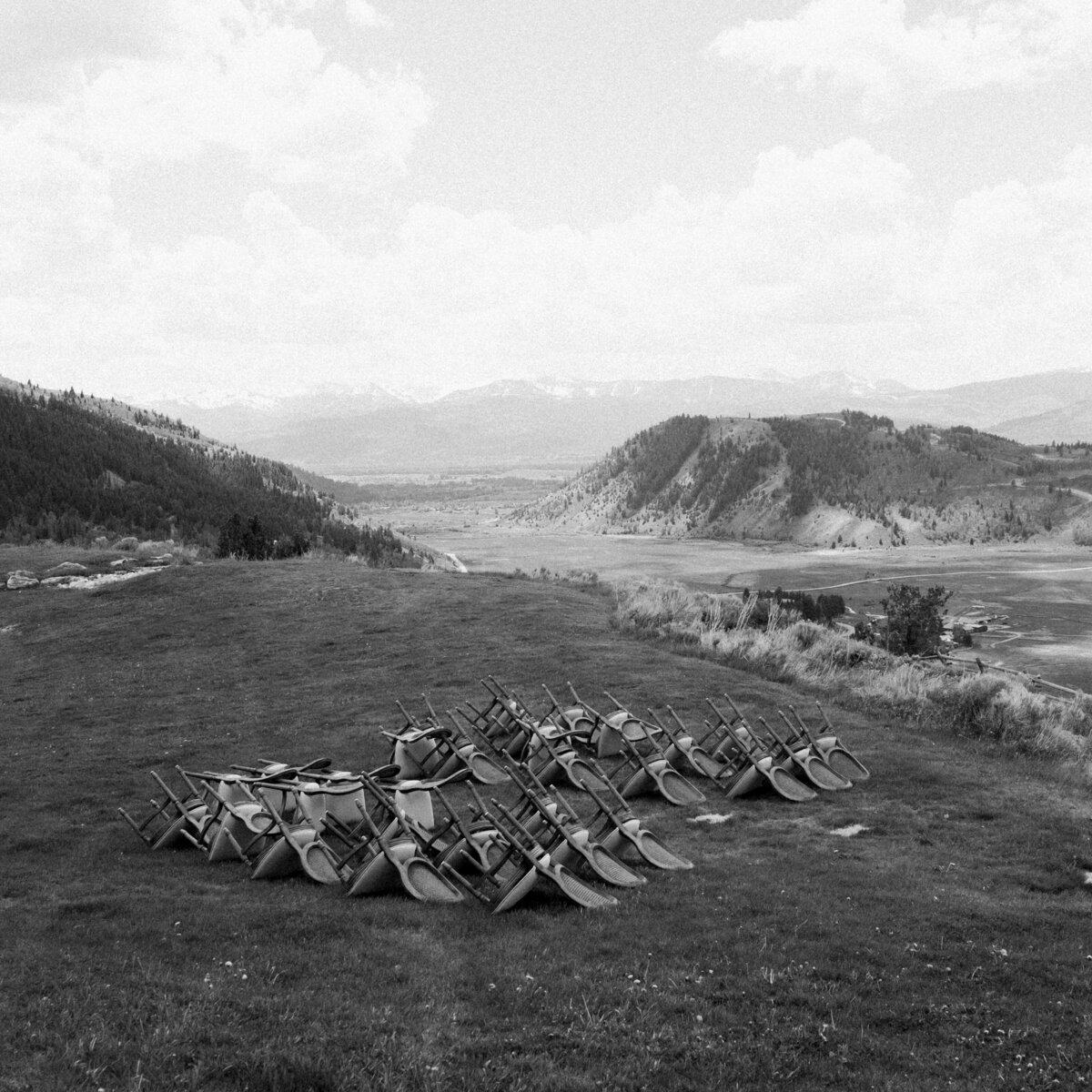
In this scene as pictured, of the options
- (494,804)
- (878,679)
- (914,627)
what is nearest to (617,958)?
(494,804)

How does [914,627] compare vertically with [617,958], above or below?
below

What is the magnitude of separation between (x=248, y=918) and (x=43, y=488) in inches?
2551

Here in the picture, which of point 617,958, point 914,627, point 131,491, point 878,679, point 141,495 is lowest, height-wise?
point 914,627

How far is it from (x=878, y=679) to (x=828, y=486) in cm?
8833

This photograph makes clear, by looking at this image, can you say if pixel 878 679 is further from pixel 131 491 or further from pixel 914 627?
pixel 131 491

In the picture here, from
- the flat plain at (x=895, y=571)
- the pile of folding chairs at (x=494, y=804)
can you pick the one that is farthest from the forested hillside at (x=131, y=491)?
the pile of folding chairs at (x=494, y=804)

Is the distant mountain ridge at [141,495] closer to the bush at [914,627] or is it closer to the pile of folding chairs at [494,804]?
the bush at [914,627]

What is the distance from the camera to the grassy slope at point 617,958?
6309 millimetres

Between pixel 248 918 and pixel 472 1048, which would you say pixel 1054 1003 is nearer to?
pixel 472 1048

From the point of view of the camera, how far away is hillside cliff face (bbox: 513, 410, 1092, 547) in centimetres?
9081

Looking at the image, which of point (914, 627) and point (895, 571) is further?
point (895, 571)

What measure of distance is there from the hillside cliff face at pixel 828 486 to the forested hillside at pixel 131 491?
45.1 metres

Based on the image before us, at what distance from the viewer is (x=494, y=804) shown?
409 inches

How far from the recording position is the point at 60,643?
1053 inches
